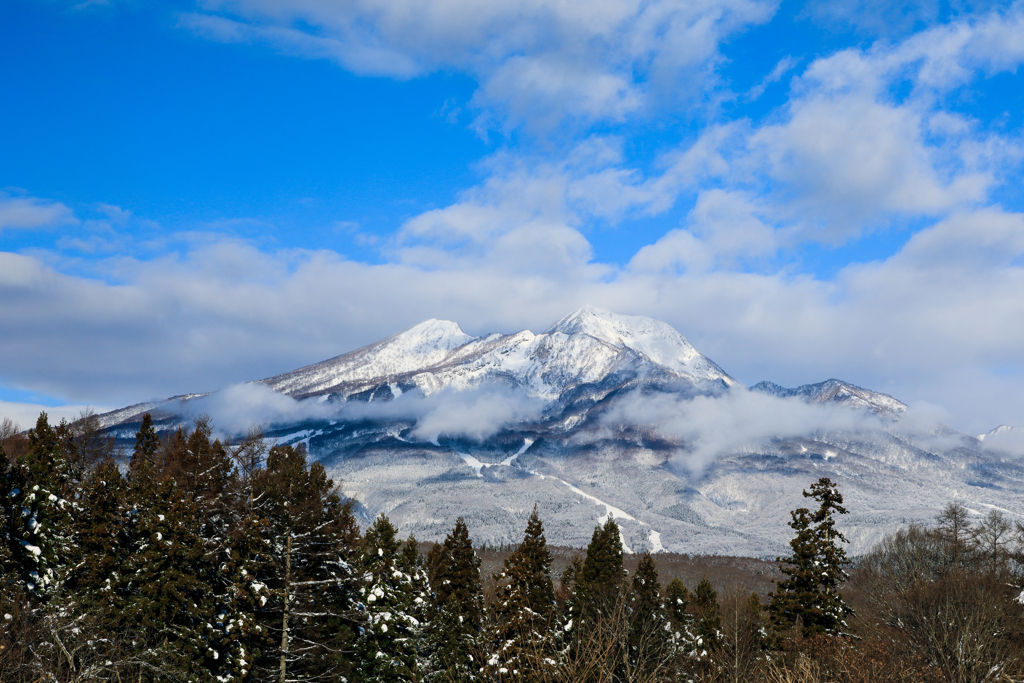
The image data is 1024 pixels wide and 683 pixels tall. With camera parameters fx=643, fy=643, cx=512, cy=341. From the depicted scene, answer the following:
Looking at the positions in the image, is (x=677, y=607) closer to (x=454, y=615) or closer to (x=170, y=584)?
(x=454, y=615)

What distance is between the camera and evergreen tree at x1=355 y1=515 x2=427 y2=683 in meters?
33.5

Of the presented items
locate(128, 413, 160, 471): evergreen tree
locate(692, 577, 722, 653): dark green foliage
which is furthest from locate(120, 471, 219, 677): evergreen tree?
locate(692, 577, 722, 653): dark green foliage

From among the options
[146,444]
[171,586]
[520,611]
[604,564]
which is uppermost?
[146,444]

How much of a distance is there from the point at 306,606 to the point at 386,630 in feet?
16.4

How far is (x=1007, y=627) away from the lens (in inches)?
1314

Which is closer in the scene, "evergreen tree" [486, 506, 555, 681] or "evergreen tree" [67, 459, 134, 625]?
"evergreen tree" [67, 459, 134, 625]

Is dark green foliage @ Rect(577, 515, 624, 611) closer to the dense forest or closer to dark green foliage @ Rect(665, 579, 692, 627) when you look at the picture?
dark green foliage @ Rect(665, 579, 692, 627)

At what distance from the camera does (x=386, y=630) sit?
33656mm

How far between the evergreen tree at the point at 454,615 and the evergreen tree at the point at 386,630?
72.2 inches

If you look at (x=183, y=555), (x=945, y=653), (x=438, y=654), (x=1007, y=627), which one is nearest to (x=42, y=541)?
(x=183, y=555)

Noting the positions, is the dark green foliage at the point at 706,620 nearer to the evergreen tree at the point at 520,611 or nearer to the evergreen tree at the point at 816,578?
the evergreen tree at the point at 816,578

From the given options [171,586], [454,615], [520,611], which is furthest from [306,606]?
[454,615]

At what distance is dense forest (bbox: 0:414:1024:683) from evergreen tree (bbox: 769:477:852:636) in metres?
0.13

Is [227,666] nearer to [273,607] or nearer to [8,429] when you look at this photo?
[273,607]
